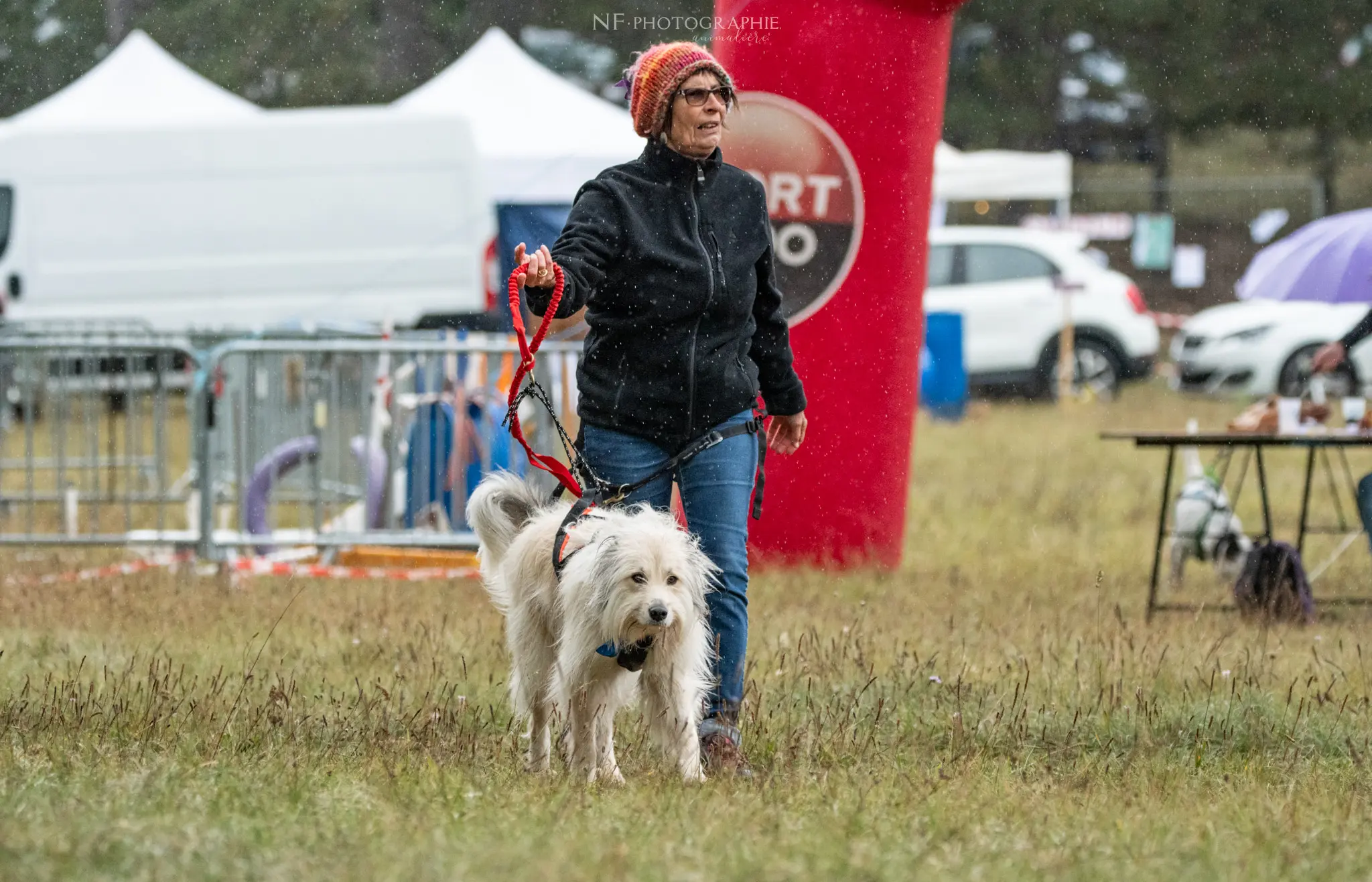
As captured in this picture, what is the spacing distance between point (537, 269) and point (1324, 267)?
221 inches

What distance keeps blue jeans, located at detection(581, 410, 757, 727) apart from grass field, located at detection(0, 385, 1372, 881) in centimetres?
41

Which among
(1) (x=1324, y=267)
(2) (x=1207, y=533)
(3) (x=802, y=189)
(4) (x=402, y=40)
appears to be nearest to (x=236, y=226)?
(4) (x=402, y=40)

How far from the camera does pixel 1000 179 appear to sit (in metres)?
25.7

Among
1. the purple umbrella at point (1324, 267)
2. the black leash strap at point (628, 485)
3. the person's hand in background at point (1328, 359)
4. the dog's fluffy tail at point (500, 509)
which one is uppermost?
the purple umbrella at point (1324, 267)

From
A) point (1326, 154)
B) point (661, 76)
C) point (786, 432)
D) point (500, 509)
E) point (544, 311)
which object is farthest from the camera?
point (1326, 154)

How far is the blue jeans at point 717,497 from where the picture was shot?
17.9 feet

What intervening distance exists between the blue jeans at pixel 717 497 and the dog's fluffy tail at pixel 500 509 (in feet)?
1.07

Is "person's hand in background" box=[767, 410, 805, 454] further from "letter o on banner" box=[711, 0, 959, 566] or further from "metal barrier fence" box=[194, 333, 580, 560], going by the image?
"metal barrier fence" box=[194, 333, 580, 560]

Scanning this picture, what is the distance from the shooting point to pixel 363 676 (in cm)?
708

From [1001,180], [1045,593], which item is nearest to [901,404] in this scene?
[1045,593]

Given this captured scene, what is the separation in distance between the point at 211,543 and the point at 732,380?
498 centimetres

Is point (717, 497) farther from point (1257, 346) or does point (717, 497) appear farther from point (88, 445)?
point (1257, 346)

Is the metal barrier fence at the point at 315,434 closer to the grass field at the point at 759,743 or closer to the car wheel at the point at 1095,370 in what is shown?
the grass field at the point at 759,743

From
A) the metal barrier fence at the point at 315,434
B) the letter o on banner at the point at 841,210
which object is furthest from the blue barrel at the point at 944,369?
the letter o on banner at the point at 841,210
